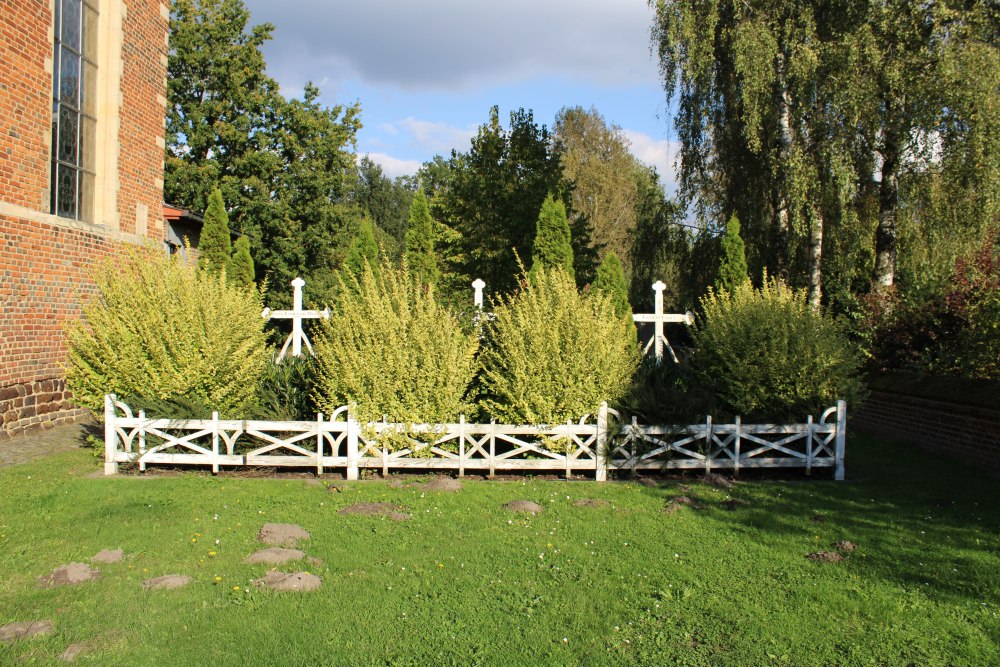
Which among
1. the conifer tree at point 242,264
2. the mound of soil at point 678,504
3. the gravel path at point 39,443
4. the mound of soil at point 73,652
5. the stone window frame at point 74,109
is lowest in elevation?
the mound of soil at point 73,652

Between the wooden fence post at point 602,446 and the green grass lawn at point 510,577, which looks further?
the wooden fence post at point 602,446

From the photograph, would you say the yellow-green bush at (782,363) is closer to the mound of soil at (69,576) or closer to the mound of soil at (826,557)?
the mound of soil at (826,557)

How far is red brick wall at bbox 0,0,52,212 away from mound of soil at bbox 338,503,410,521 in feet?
27.0

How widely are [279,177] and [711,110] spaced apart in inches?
740

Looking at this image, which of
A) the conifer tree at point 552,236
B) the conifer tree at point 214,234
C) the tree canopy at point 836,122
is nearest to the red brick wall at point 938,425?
the tree canopy at point 836,122

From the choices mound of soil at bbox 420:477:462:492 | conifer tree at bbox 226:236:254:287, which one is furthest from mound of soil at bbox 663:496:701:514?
conifer tree at bbox 226:236:254:287

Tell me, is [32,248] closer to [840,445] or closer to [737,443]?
[737,443]

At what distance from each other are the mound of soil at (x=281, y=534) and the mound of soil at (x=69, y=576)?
1.30m

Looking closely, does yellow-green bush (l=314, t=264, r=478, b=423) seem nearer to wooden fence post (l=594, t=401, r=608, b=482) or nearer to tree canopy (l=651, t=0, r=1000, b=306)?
wooden fence post (l=594, t=401, r=608, b=482)

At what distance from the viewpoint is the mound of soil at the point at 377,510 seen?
22.7 feet

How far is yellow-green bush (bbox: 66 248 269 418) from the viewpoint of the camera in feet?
30.1

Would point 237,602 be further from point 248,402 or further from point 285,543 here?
point 248,402

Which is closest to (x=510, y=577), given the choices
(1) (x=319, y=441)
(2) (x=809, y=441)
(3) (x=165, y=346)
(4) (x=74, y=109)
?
(1) (x=319, y=441)

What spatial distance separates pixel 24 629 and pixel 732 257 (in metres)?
16.6
